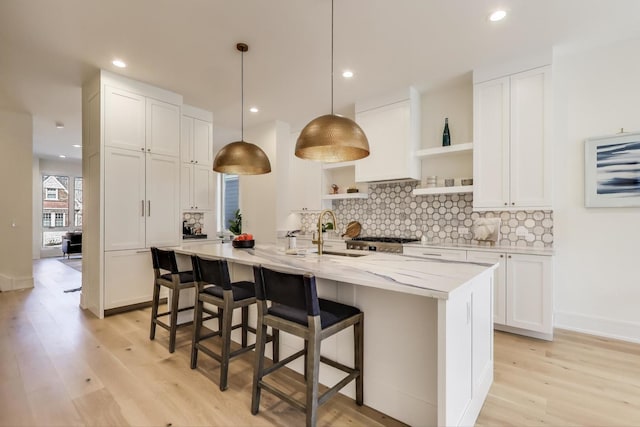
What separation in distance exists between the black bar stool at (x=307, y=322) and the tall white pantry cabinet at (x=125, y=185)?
2708mm

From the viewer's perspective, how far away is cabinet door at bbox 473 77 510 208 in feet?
10.9

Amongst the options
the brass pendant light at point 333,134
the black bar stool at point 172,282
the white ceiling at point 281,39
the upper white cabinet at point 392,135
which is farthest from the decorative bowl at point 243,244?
the upper white cabinet at point 392,135

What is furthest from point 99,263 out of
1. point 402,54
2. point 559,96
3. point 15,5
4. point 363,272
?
point 559,96

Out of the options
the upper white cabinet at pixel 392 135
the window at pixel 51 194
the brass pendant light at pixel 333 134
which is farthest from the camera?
the window at pixel 51 194

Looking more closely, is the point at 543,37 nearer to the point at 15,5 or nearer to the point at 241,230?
the point at 15,5

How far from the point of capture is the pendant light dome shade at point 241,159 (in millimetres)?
2902

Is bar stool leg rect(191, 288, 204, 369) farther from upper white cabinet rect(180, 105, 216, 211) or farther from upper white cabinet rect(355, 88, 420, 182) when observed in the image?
upper white cabinet rect(355, 88, 420, 182)

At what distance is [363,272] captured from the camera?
1.75 m

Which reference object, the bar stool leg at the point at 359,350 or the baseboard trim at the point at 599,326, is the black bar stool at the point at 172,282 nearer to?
the bar stool leg at the point at 359,350

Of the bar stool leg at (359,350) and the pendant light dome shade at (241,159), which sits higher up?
the pendant light dome shade at (241,159)

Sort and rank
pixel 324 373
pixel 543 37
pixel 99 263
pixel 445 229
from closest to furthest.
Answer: pixel 324 373, pixel 543 37, pixel 99 263, pixel 445 229

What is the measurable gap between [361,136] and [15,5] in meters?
2.96

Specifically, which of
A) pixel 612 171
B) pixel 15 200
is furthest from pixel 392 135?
pixel 15 200

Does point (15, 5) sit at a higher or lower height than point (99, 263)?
higher
